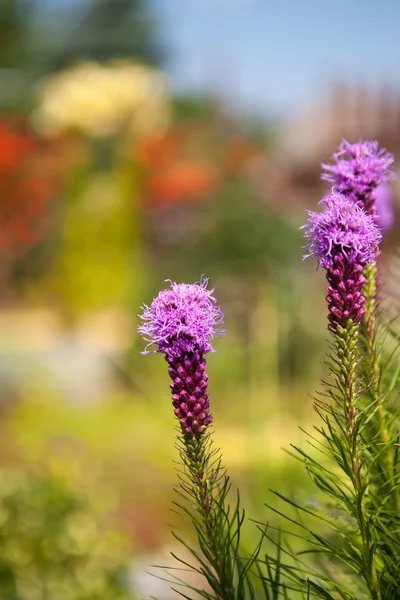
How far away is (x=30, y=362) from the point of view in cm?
941

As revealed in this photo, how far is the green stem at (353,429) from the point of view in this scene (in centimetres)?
78

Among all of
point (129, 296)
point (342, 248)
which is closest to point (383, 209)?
point (342, 248)

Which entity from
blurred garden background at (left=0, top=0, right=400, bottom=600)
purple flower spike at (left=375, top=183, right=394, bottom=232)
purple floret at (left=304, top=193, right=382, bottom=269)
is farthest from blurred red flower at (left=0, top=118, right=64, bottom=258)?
purple floret at (left=304, top=193, right=382, bottom=269)

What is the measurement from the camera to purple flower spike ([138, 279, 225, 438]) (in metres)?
0.83

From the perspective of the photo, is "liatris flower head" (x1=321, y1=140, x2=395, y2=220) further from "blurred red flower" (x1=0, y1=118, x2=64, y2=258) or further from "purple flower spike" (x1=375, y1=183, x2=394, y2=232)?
"blurred red flower" (x1=0, y1=118, x2=64, y2=258)

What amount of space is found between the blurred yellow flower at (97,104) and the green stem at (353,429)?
12.4m

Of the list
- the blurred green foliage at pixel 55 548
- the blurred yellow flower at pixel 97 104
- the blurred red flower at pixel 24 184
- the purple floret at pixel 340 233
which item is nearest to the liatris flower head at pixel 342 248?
the purple floret at pixel 340 233

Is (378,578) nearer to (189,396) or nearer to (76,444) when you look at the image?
(189,396)

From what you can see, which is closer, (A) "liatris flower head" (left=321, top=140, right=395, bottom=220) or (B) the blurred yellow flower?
(A) "liatris flower head" (left=321, top=140, right=395, bottom=220)

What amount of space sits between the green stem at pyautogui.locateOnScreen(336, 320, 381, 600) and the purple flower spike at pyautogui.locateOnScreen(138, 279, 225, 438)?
121mm

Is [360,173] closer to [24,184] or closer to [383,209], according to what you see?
[383,209]

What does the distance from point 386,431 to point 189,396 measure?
0.74 ft

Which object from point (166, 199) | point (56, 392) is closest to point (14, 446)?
point (56, 392)

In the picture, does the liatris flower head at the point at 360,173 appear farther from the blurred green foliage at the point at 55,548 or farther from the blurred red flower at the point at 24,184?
the blurred red flower at the point at 24,184
